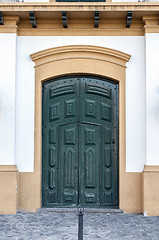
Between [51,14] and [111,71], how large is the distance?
1.88 metres

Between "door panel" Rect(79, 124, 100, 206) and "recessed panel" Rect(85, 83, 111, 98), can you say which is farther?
"recessed panel" Rect(85, 83, 111, 98)

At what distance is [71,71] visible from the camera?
927 cm

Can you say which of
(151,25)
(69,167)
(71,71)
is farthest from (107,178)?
(151,25)

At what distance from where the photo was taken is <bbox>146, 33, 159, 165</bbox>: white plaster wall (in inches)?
349

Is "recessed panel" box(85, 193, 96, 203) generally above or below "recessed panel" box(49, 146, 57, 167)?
below

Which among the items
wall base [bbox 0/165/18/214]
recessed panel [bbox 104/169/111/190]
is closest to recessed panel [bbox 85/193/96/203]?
recessed panel [bbox 104/169/111/190]

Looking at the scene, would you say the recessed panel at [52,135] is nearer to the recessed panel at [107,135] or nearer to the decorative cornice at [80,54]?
the recessed panel at [107,135]

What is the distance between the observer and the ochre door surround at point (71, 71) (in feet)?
29.8

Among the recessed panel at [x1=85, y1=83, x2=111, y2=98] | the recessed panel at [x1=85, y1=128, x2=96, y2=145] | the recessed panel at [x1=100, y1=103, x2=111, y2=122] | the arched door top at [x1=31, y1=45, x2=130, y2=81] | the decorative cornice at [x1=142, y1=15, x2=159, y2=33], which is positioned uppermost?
the decorative cornice at [x1=142, y1=15, x2=159, y2=33]

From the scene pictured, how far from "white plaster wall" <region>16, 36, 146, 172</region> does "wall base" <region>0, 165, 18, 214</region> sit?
0.35 meters

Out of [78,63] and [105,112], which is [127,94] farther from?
[78,63]

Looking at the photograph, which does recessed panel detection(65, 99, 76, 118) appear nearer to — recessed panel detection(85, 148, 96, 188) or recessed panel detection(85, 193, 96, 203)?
recessed panel detection(85, 148, 96, 188)

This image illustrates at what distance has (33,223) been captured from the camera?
7.86m

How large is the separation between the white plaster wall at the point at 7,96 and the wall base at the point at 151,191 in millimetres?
2969
